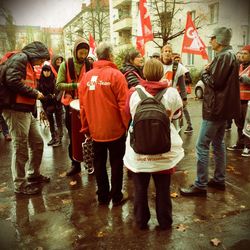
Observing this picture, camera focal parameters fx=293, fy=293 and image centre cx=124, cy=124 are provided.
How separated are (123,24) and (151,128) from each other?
33.3m

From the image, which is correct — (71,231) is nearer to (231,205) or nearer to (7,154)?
(231,205)

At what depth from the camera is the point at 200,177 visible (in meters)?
4.08

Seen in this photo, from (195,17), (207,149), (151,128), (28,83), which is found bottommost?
(207,149)

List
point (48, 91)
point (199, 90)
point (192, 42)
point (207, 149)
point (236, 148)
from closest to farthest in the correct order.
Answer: point (207, 149) < point (236, 148) < point (48, 91) < point (192, 42) < point (199, 90)

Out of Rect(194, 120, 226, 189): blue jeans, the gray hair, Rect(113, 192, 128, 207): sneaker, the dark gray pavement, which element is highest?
the gray hair

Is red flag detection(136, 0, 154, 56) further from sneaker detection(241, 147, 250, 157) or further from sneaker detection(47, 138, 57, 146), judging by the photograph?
sneaker detection(241, 147, 250, 157)

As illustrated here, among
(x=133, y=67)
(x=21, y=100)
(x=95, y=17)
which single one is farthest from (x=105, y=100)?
(x=95, y=17)

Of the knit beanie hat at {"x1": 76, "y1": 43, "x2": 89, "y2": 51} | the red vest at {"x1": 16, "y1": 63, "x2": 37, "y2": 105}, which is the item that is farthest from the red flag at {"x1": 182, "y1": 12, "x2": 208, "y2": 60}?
the red vest at {"x1": 16, "y1": 63, "x2": 37, "y2": 105}

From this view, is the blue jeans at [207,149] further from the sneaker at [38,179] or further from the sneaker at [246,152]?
the sneaker at [38,179]

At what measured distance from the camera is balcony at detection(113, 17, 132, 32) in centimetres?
3366

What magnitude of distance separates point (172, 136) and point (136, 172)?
A: 55 cm

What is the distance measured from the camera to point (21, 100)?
4.17 metres

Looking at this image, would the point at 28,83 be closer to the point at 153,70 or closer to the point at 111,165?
the point at 111,165

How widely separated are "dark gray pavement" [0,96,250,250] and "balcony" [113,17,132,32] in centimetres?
3129
